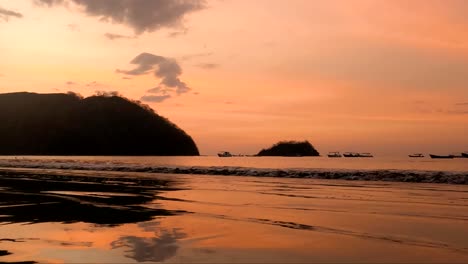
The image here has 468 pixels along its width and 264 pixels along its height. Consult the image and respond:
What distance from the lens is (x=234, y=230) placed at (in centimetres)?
1155

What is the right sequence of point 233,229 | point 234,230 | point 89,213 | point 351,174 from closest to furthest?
point 234,230 → point 233,229 → point 89,213 → point 351,174

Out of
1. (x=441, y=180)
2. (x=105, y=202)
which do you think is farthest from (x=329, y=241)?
(x=441, y=180)

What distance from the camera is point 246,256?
8.53 m

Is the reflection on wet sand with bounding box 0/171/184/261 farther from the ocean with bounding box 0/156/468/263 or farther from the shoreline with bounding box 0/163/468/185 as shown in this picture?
the shoreline with bounding box 0/163/468/185

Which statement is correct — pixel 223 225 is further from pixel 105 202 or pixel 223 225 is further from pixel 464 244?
pixel 105 202

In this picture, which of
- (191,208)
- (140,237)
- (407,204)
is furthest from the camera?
(407,204)

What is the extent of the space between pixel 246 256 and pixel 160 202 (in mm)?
10647

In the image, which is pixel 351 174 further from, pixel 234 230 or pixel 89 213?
pixel 234 230

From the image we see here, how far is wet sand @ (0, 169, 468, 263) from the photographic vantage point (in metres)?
8.59

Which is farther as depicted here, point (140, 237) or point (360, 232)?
point (360, 232)

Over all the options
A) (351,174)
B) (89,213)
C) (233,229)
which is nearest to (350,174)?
(351,174)

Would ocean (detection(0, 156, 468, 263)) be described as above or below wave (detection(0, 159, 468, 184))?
below

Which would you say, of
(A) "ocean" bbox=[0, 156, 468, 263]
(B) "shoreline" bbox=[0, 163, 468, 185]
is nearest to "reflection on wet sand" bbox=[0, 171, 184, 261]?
(A) "ocean" bbox=[0, 156, 468, 263]

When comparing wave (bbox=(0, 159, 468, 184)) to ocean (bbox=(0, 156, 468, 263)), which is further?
wave (bbox=(0, 159, 468, 184))
